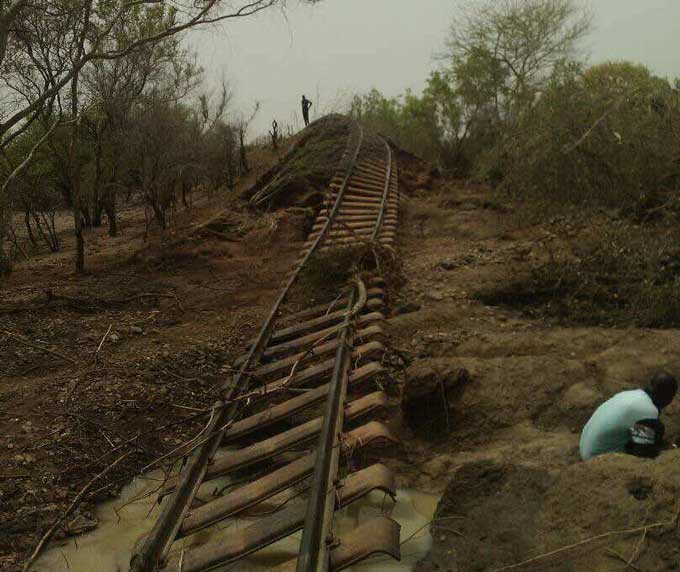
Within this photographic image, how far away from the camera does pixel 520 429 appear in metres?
4.89

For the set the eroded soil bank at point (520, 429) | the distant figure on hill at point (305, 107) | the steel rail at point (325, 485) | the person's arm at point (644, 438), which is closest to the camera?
the eroded soil bank at point (520, 429)

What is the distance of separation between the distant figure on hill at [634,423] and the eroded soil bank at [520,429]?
0.35m

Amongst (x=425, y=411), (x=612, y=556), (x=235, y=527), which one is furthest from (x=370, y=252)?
(x=612, y=556)

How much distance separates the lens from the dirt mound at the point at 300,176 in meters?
12.0

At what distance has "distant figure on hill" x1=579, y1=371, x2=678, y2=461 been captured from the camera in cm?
388

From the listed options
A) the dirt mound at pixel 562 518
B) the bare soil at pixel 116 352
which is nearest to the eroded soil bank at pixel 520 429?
the dirt mound at pixel 562 518

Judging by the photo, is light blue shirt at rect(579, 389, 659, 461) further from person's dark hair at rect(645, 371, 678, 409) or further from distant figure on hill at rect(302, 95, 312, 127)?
distant figure on hill at rect(302, 95, 312, 127)

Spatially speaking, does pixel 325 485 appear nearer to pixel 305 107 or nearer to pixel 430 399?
pixel 430 399

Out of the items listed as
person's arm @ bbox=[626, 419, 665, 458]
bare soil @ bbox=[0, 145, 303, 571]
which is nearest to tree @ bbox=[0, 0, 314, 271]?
bare soil @ bbox=[0, 145, 303, 571]

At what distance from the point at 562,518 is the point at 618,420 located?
0.92 metres

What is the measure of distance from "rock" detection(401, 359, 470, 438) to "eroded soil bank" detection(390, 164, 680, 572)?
0.05 ft

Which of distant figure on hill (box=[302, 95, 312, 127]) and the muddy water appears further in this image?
distant figure on hill (box=[302, 95, 312, 127])

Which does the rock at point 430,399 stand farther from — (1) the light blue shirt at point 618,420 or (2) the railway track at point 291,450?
(1) the light blue shirt at point 618,420

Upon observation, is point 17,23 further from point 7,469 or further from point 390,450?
point 390,450
